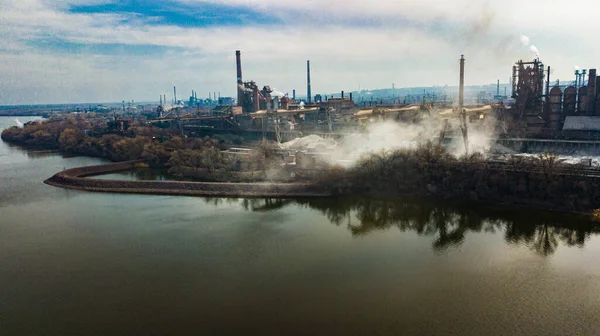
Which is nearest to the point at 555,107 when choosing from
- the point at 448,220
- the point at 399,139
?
the point at 399,139

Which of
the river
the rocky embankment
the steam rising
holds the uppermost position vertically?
the steam rising

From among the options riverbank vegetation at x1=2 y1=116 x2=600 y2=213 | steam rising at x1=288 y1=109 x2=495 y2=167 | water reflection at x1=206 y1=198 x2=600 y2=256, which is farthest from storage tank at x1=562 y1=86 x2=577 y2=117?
water reflection at x1=206 y1=198 x2=600 y2=256

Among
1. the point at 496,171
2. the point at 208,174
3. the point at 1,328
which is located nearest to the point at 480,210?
the point at 496,171

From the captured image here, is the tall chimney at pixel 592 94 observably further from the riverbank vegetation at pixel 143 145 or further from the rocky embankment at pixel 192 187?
the riverbank vegetation at pixel 143 145

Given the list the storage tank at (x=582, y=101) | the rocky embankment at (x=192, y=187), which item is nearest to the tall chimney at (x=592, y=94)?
the storage tank at (x=582, y=101)

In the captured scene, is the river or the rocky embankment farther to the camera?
the rocky embankment

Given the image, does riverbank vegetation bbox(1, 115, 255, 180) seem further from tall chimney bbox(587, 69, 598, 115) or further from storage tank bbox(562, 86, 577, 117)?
tall chimney bbox(587, 69, 598, 115)

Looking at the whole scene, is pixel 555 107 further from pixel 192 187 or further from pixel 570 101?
pixel 192 187
